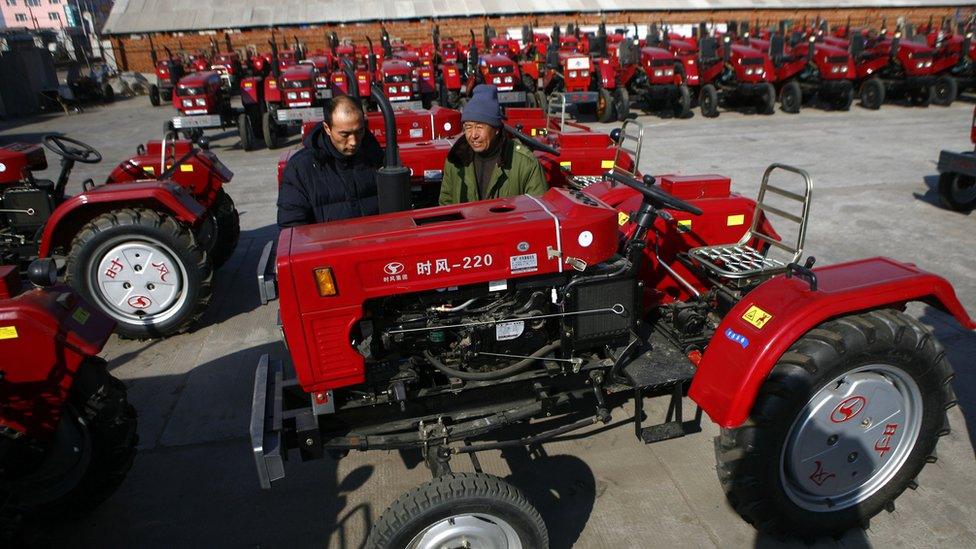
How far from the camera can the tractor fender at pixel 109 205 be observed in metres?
4.28

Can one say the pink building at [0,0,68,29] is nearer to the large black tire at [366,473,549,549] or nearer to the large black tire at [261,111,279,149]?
the large black tire at [261,111,279,149]

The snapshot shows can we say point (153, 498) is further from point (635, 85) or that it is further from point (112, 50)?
point (112, 50)

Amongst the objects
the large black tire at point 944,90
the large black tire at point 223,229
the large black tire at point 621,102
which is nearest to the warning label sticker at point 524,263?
the large black tire at point 223,229

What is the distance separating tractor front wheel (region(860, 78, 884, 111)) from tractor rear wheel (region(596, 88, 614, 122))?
5.64m

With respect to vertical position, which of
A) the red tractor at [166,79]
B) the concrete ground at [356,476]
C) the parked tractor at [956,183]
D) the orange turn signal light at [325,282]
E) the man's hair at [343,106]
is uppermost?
the red tractor at [166,79]

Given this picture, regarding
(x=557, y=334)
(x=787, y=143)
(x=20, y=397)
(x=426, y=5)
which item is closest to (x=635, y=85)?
(x=787, y=143)

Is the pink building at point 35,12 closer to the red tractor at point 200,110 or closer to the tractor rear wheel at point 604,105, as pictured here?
the red tractor at point 200,110

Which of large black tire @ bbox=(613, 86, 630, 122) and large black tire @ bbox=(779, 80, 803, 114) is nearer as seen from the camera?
large black tire @ bbox=(613, 86, 630, 122)

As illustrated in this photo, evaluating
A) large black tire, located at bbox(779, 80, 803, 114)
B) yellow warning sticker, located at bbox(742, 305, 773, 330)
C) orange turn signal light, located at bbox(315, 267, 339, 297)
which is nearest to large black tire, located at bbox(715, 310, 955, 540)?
yellow warning sticker, located at bbox(742, 305, 773, 330)

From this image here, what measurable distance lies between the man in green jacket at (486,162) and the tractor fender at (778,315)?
4.45 ft

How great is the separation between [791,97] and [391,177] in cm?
1276

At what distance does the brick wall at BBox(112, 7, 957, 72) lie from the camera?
82.9ft

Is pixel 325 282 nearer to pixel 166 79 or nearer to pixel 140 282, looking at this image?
pixel 140 282

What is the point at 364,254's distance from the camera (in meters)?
2.24
